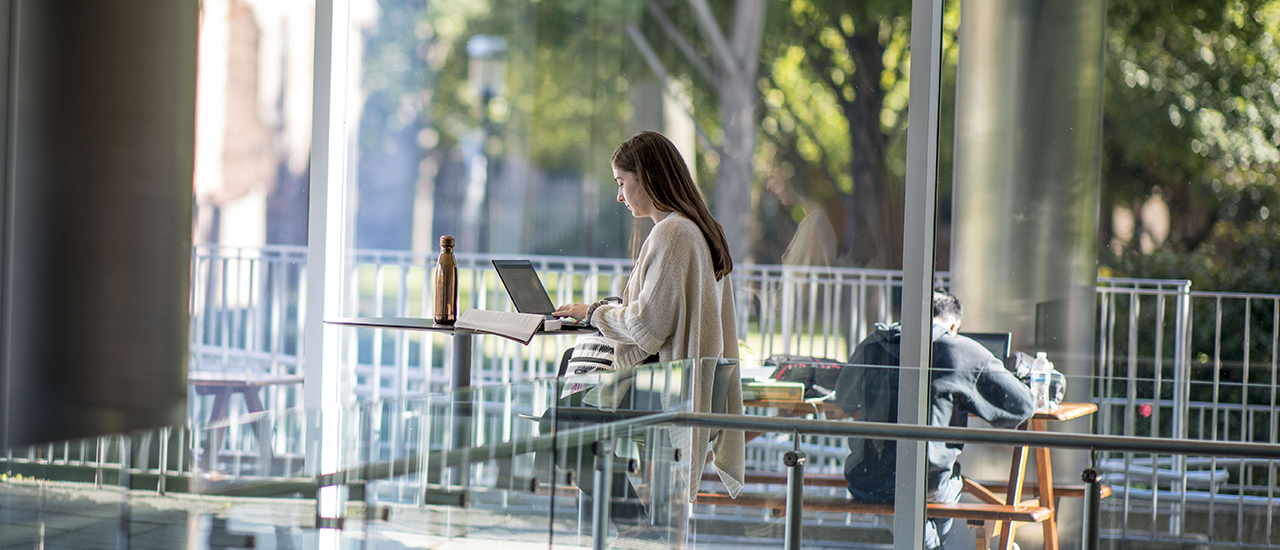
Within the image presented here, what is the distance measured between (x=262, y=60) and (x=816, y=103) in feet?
8.45

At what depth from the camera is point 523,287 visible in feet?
10.2

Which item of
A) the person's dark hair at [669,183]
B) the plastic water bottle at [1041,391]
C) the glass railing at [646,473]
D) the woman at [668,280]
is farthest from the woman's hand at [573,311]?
the plastic water bottle at [1041,391]

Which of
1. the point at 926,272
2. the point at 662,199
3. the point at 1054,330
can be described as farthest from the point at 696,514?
the point at 1054,330

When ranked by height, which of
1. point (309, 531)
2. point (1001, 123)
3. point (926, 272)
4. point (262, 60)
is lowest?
point (309, 531)

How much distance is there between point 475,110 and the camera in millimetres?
4469

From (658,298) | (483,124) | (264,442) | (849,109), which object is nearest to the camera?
(264,442)

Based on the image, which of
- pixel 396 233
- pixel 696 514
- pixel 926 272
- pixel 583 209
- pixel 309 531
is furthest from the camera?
pixel 396 233

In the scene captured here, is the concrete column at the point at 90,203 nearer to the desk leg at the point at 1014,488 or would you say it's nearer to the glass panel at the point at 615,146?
the glass panel at the point at 615,146

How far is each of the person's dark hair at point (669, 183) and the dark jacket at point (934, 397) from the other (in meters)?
0.46

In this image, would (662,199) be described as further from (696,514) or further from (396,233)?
(396,233)

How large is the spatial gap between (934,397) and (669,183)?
3.04 feet

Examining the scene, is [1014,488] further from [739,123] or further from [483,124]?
[483,124]

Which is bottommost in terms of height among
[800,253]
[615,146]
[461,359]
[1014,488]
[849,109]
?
[1014,488]

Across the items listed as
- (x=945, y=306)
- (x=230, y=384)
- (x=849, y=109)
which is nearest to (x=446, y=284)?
(x=849, y=109)
